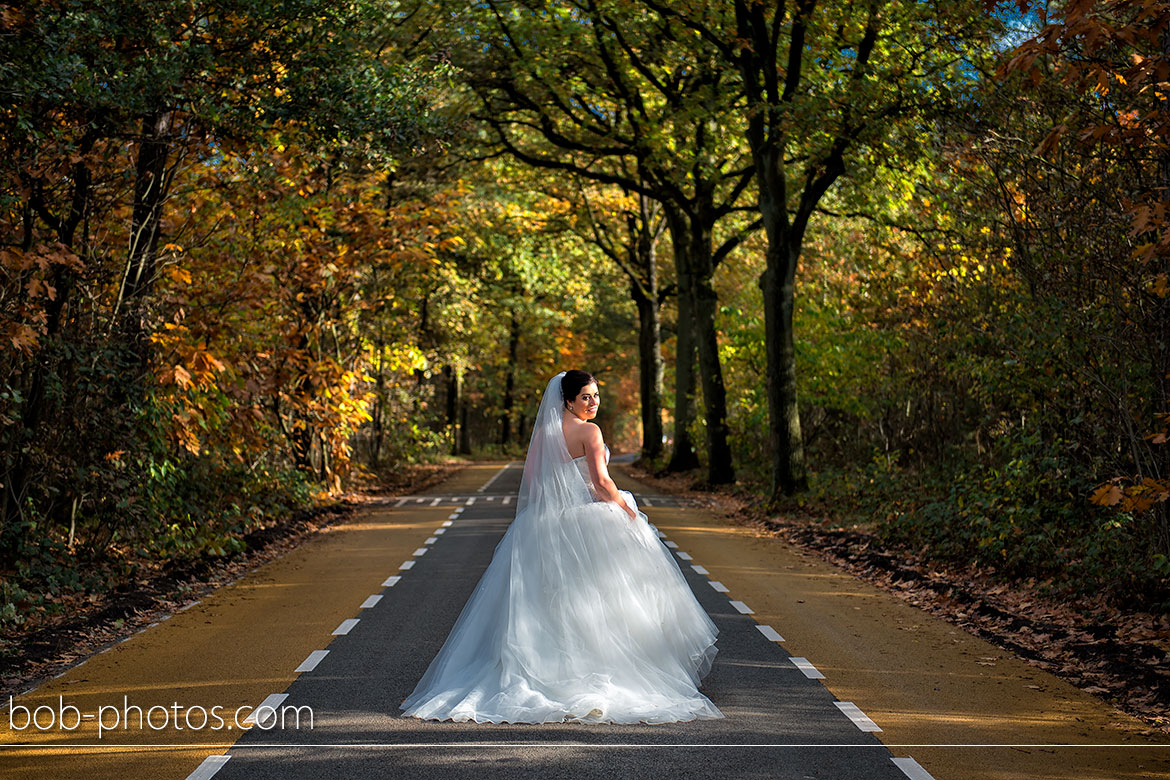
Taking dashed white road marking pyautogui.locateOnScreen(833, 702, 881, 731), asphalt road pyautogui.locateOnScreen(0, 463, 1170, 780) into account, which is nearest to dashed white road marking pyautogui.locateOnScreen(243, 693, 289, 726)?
asphalt road pyautogui.locateOnScreen(0, 463, 1170, 780)

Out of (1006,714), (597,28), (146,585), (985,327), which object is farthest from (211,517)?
(597,28)

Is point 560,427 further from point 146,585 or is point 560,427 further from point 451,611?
point 146,585

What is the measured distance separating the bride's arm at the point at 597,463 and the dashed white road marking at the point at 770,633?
2238 mm

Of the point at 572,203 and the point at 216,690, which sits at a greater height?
the point at 572,203

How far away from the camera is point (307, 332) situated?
22.9 metres

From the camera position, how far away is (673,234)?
1249 inches

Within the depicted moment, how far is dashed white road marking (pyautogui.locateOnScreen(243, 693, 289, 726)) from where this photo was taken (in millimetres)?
6656

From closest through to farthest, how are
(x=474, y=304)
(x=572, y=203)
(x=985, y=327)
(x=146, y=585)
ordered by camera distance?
(x=146, y=585)
(x=985, y=327)
(x=572, y=203)
(x=474, y=304)

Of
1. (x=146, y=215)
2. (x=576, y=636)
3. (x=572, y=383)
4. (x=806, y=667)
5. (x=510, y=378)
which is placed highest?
(x=510, y=378)

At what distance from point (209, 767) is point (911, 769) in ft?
11.3

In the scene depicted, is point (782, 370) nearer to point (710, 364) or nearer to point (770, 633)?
point (710, 364)

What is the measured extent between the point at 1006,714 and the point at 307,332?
715 inches

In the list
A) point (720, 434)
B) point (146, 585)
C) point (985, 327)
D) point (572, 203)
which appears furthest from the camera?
point (572, 203)

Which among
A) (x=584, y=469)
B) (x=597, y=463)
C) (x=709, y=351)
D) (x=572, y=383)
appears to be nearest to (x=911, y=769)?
(x=597, y=463)
